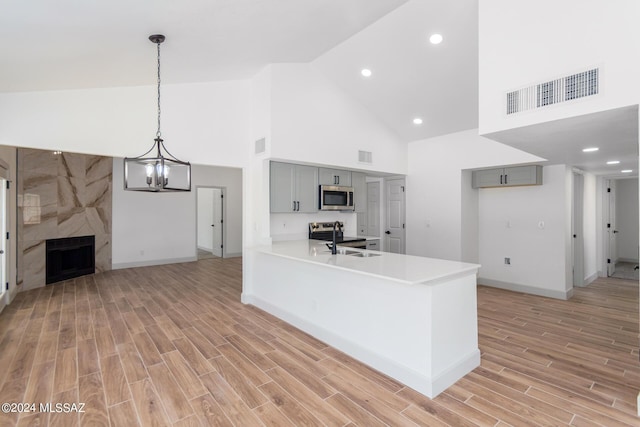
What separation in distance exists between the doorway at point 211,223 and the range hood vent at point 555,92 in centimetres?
788

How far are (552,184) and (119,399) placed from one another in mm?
6185

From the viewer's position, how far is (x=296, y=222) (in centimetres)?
523

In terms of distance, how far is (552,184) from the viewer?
5.08m

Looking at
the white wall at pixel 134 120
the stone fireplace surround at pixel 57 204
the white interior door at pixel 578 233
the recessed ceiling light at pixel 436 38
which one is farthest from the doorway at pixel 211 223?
the white interior door at pixel 578 233

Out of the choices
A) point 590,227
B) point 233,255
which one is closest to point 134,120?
point 233,255

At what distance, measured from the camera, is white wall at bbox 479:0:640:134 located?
205 cm

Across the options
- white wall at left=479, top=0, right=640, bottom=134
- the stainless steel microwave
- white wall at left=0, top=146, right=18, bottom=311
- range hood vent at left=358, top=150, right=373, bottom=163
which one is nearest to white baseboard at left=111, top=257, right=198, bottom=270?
white wall at left=0, top=146, right=18, bottom=311

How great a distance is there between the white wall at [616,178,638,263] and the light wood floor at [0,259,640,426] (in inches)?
199

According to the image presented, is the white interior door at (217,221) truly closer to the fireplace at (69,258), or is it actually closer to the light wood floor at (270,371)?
the fireplace at (69,258)

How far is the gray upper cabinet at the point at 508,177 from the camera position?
5.02 m

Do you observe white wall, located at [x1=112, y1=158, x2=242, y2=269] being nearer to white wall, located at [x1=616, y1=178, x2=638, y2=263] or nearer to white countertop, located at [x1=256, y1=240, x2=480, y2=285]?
white countertop, located at [x1=256, y1=240, x2=480, y2=285]

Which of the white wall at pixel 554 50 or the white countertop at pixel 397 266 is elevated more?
the white wall at pixel 554 50

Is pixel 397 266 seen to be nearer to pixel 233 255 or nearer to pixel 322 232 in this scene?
pixel 322 232

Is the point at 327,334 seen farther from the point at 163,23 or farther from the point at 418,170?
the point at 418,170
